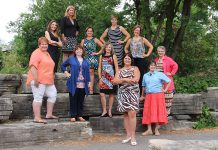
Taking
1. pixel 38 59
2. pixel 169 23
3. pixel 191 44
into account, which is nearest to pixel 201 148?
pixel 38 59

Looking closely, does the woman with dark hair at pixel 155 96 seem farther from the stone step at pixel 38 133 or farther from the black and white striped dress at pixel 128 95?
the stone step at pixel 38 133

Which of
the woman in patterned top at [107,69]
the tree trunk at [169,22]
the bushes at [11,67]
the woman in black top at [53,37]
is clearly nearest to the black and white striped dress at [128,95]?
the woman in patterned top at [107,69]

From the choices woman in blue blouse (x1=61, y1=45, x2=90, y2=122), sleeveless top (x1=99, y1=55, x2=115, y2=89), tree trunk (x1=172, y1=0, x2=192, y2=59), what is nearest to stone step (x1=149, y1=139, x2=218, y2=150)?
woman in blue blouse (x1=61, y1=45, x2=90, y2=122)

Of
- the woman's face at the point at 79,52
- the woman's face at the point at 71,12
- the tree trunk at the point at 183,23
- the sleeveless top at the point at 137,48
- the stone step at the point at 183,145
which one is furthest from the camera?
the tree trunk at the point at 183,23

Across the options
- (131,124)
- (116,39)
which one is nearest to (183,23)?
(116,39)

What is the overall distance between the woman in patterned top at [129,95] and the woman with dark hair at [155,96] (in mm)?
1053

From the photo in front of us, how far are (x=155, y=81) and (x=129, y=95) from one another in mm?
1240

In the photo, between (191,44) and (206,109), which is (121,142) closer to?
(206,109)

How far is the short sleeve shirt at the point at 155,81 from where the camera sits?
30.1 feet

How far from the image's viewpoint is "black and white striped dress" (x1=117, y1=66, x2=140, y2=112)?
26.5 feet

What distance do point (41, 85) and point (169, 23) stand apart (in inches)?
336

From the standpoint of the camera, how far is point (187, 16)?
14383mm

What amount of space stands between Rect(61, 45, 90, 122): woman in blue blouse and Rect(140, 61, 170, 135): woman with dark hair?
1489mm

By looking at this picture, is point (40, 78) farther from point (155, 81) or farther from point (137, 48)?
point (137, 48)
